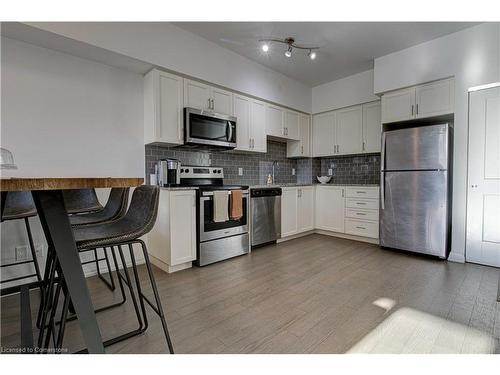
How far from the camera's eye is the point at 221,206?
2.95m

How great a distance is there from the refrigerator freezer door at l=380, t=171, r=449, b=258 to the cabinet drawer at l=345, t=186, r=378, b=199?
334 millimetres

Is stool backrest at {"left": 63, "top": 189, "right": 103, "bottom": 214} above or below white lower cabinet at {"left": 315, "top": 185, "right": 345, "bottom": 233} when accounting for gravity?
above

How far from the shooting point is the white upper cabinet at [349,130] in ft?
13.5

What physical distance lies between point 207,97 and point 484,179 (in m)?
3.28

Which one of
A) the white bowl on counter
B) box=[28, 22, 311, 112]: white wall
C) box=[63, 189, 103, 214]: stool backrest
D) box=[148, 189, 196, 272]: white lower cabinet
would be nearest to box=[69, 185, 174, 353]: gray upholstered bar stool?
box=[63, 189, 103, 214]: stool backrest

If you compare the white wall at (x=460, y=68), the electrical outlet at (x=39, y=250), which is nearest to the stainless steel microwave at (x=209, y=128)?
the electrical outlet at (x=39, y=250)

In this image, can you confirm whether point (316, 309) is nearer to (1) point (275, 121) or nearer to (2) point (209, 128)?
(2) point (209, 128)

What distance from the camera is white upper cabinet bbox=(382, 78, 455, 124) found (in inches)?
120

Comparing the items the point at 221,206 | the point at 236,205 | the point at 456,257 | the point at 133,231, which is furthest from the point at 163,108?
the point at 456,257

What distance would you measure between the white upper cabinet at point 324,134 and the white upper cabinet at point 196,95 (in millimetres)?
2243

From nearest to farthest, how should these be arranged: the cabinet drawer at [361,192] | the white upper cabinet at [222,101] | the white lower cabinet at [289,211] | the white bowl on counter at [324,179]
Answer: the white upper cabinet at [222,101], the cabinet drawer at [361,192], the white lower cabinet at [289,211], the white bowl on counter at [324,179]

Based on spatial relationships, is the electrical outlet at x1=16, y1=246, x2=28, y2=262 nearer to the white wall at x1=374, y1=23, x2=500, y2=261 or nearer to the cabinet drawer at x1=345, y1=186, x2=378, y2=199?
the cabinet drawer at x1=345, y1=186, x2=378, y2=199

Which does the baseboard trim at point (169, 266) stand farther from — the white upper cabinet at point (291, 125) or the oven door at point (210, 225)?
the white upper cabinet at point (291, 125)
